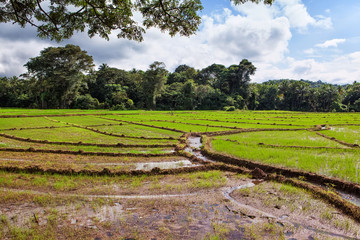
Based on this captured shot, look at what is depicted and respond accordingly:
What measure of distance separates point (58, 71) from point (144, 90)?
19.2 m

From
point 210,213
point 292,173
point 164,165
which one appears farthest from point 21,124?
point 292,173

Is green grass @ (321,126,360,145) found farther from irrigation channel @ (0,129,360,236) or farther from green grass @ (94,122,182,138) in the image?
green grass @ (94,122,182,138)

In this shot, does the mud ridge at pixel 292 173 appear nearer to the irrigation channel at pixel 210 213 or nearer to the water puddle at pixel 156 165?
the irrigation channel at pixel 210 213

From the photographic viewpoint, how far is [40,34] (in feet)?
20.8

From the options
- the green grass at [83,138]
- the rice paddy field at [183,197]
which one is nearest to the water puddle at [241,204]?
the rice paddy field at [183,197]

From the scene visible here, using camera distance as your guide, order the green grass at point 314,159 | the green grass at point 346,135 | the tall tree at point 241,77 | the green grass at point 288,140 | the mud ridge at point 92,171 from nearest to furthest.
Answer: the green grass at point 314,159 → the mud ridge at point 92,171 → the green grass at point 288,140 → the green grass at point 346,135 → the tall tree at point 241,77

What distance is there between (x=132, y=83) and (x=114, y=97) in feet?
38.0

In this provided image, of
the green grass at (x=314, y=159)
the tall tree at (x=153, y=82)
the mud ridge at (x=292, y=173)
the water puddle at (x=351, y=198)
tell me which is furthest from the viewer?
the tall tree at (x=153, y=82)

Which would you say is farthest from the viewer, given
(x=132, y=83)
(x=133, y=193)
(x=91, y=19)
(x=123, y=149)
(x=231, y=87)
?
(x=231, y=87)

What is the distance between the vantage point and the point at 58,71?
41562mm

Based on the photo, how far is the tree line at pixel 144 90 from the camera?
4344 cm

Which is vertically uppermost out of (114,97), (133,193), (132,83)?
(132,83)

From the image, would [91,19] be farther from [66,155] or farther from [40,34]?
[66,155]

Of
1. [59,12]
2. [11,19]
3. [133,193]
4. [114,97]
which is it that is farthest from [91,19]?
[114,97]
